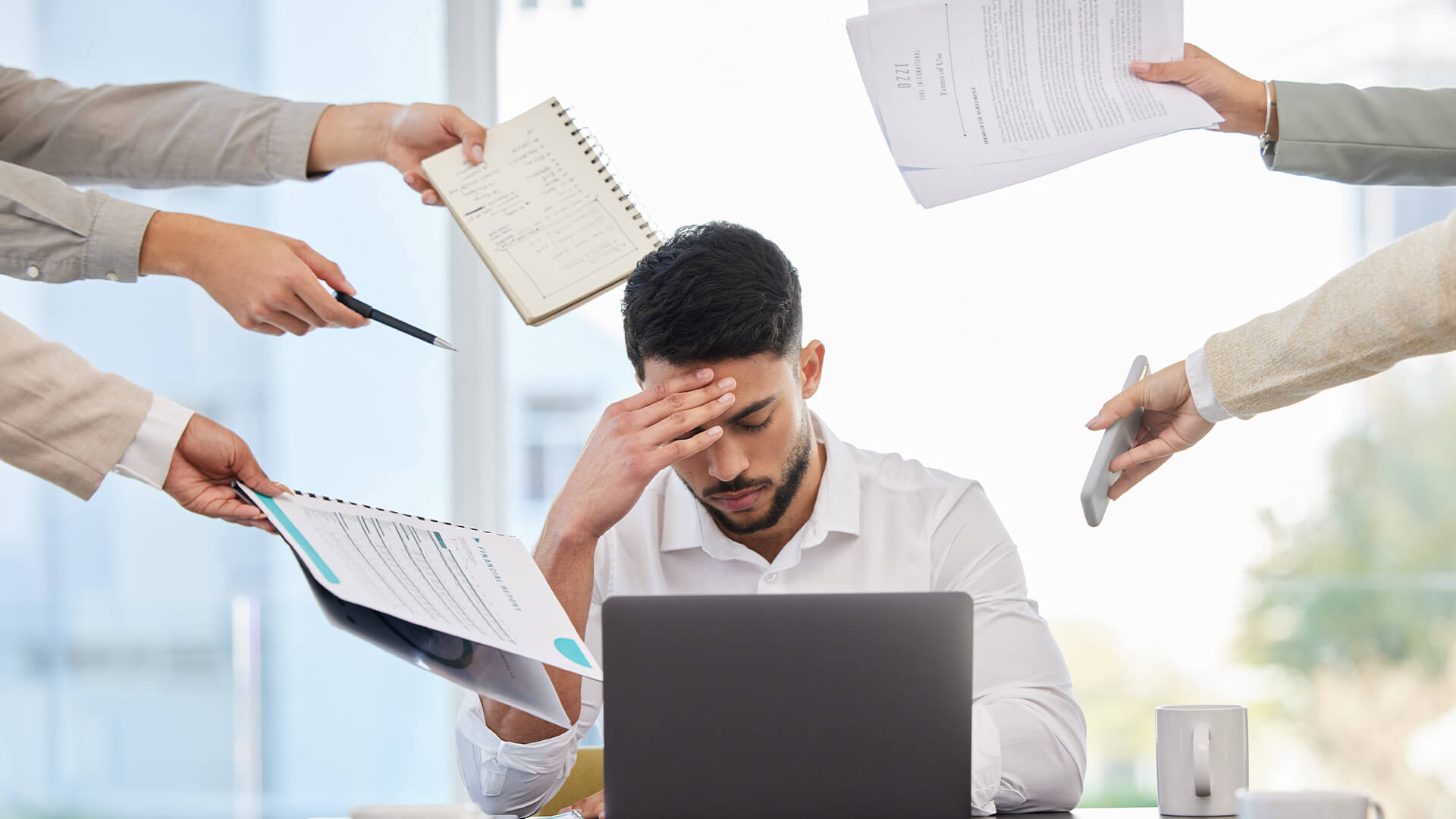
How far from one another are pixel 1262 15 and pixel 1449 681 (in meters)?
1.75

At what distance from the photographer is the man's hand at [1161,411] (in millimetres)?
1354

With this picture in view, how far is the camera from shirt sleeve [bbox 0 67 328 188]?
1687 millimetres

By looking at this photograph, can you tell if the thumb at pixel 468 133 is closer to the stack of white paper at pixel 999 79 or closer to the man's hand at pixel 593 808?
the stack of white paper at pixel 999 79

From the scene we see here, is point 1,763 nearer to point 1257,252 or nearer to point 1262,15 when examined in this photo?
point 1257,252

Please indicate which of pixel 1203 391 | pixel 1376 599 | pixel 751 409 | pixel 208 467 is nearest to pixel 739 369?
pixel 751 409

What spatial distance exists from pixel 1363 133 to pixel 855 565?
987 millimetres

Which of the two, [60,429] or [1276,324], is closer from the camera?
[60,429]

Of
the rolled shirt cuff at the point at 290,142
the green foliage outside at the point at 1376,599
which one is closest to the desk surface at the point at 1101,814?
the rolled shirt cuff at the point at 290,142

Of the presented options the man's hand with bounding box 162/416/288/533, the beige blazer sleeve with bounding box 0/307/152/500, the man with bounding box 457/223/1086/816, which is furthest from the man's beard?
the beige blazer sleeve with bounding box 0/307/152/500

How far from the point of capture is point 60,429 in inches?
45.0

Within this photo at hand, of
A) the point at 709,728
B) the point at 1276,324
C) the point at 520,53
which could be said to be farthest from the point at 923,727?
the point at 520,53

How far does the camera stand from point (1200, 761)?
1.11m

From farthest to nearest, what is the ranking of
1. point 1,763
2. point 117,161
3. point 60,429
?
point 1,763 < point 117,161 < point 60,429

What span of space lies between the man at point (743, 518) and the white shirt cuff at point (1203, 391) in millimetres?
479
